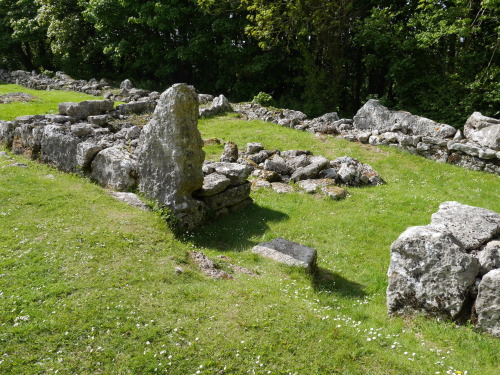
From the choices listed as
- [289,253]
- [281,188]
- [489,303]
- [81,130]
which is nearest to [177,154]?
[289,253]

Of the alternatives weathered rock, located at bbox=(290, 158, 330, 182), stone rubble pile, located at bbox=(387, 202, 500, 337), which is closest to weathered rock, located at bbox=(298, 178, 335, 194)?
weathered rock, located at bbox=(290, 158, 330, 182)

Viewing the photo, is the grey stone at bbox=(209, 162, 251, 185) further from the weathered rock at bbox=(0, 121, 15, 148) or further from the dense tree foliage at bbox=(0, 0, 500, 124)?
the dense tree foliage at bbox=(0, 0, 500, 124)

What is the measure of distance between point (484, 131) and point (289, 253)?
47.6 ft

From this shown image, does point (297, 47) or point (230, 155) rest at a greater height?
point (297, 47)

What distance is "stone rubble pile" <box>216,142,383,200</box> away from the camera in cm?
1647

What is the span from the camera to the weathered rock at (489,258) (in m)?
8.05

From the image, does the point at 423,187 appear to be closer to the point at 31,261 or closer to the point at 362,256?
the point at 362,256

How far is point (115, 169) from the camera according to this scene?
14656 mm

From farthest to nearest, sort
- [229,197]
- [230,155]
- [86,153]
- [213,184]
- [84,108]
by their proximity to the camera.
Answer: [84,108], [230,155], [86,153], [229,197], [213,184]

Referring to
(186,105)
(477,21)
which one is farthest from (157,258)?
(477,21)

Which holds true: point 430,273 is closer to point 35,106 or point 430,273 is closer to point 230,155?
point 230,155

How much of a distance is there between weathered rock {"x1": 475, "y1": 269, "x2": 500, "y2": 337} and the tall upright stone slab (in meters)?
8.32

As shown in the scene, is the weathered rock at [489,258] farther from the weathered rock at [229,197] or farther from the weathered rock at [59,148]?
the weathered rock at [59,148]

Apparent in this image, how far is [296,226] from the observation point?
13367 mm
